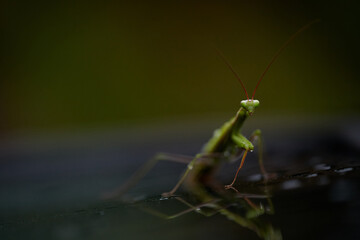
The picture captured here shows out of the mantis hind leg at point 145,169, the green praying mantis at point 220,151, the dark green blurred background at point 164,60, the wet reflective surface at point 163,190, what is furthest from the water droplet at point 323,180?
the dark green blurred background at point 164,60

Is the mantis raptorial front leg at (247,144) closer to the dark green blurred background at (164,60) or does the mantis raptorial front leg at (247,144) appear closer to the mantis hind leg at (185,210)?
the mantis hind leg at (185,210)

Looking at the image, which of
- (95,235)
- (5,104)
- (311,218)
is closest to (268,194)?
(311,218)

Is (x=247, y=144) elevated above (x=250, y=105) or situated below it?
below

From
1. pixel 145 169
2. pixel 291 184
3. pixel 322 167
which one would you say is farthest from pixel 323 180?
pixel 145 169

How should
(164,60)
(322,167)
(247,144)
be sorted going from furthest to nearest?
(164,60) < (247,144) < (322,167)

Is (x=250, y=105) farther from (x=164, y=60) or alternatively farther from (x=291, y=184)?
(x=164, y=60)

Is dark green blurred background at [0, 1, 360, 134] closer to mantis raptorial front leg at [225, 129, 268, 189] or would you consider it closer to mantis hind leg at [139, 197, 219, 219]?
mantis raptorial front leg at [225, 129, 268, 189]

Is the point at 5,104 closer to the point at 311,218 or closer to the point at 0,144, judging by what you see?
the point at 0,144

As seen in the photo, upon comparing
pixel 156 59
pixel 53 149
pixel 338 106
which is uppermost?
pixel 156 59
